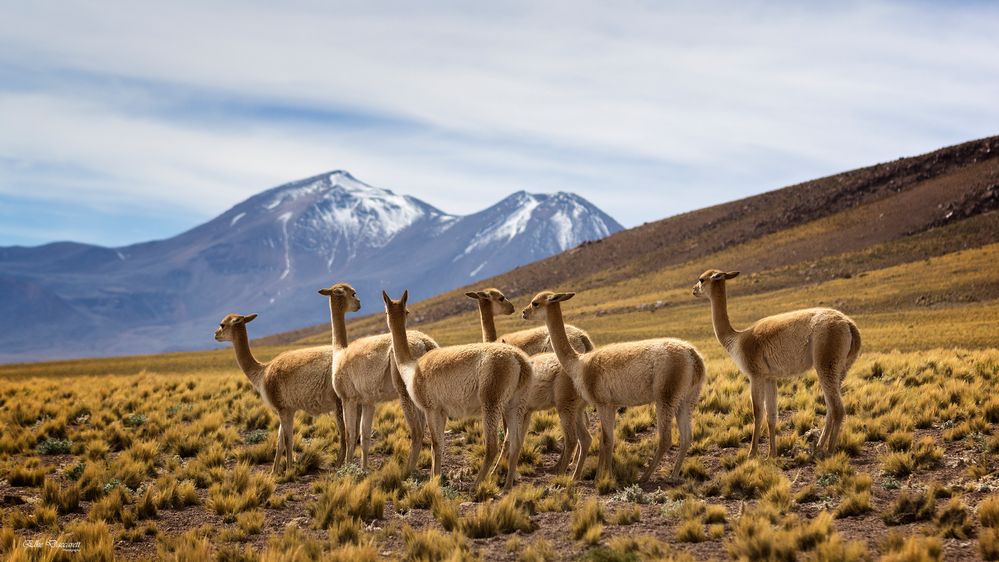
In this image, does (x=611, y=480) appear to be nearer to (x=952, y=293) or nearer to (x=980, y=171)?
(x=952, y=293)

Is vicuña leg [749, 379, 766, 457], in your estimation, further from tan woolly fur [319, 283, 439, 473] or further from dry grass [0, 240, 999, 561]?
tan woolly fur [319, 283, 439, 473]

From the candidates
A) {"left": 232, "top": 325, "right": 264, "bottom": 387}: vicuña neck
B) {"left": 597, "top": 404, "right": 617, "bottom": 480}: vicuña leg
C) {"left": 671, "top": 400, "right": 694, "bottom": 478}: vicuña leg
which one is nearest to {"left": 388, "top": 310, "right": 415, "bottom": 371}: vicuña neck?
{"left": 597, "top": 404, "right": 617, "bottom": 480}: vicuña leg

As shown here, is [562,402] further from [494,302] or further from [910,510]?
[910,510]

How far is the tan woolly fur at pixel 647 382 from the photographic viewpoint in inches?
375

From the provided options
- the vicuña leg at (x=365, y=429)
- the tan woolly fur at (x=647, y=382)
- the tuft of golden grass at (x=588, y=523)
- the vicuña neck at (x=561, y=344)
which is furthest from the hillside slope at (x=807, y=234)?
the tuft of golden grass at (x=588, y=523)

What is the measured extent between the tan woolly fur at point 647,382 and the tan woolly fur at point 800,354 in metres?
1.21

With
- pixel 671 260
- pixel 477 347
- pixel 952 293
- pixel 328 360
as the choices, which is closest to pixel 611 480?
pixel 477 347

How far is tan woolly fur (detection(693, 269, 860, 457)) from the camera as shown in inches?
395

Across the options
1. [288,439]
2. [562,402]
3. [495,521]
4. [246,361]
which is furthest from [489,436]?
[246,361]

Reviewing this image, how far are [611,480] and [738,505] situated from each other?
5.16 ft

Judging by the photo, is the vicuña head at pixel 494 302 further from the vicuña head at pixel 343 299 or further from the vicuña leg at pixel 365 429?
the vicuña leg at pixel 365 429

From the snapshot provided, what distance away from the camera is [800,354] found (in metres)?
10.3

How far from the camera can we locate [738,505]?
8.43 metres

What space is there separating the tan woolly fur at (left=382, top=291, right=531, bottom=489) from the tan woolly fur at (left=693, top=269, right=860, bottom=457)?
304 cm
